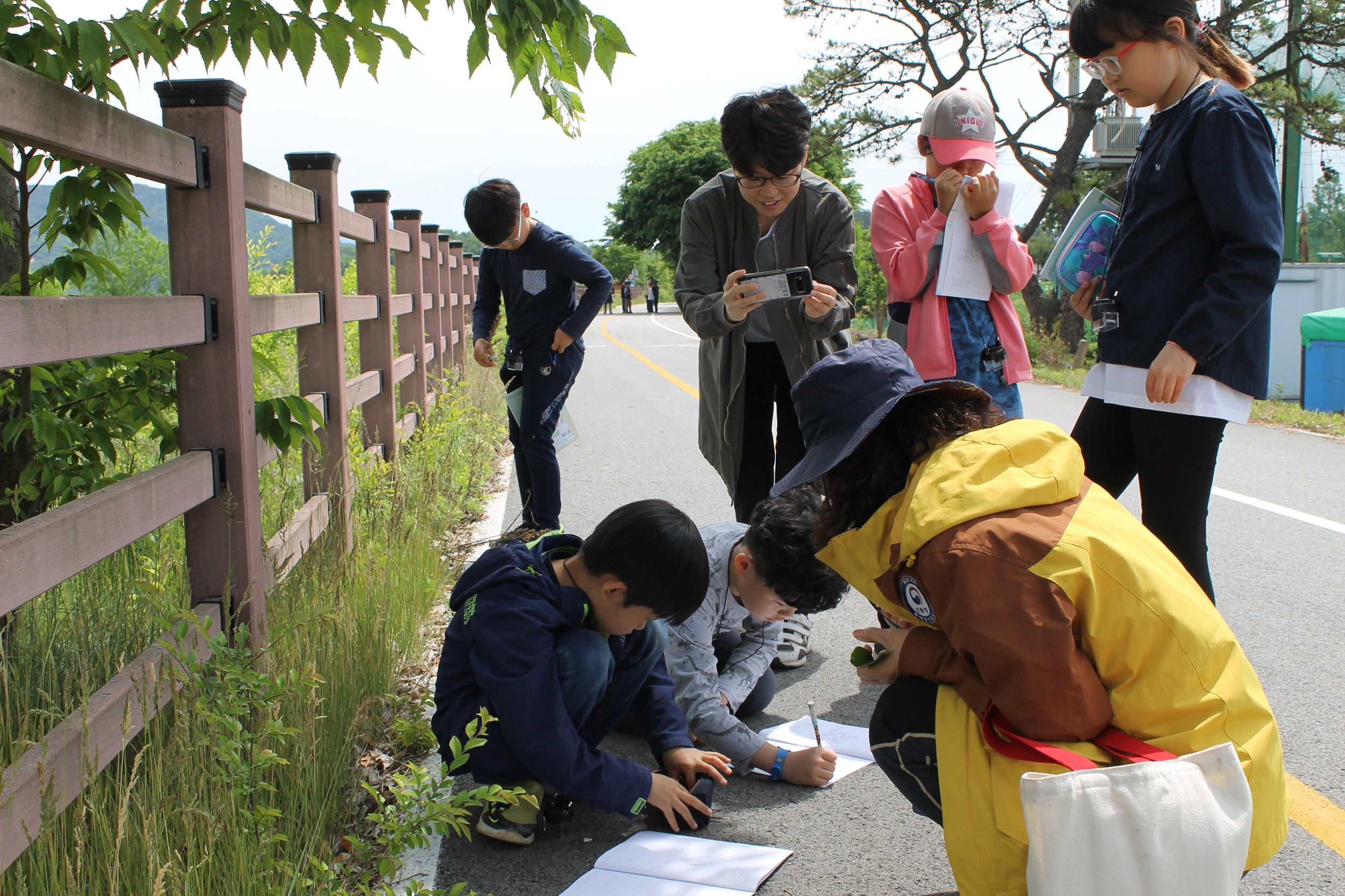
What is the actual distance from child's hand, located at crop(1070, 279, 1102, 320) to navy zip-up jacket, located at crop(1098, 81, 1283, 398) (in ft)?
0.90

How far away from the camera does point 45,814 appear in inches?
70.0

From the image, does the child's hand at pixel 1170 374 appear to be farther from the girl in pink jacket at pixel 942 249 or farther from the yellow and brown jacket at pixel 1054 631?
the yellow and brown jacket at pixel 1054 631

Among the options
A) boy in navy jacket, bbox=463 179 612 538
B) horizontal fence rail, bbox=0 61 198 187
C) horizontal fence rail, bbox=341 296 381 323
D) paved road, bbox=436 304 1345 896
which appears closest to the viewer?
horizontal fence rail, bbox=0 61 198 187

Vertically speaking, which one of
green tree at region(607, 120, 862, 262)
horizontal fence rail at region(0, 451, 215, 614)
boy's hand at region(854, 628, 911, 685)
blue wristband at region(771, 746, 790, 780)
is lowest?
blue wristband at region(771, 746, 790, 780)

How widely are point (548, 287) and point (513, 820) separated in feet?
11.3

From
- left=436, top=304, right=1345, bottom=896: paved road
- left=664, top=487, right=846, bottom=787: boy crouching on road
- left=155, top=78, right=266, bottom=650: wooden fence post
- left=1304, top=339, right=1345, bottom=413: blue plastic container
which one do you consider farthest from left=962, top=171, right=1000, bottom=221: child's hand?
left=1304, top=339, right=1345, bottom=413: blue plastic container

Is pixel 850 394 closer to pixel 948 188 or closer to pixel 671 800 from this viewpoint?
pixel 671 800

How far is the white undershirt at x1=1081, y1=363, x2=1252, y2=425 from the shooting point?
9.32 feet

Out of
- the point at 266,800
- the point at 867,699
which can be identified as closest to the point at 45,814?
the point at 266,800

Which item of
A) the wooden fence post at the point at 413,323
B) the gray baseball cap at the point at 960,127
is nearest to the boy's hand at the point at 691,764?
the gray baseball cap at the point at 960,127

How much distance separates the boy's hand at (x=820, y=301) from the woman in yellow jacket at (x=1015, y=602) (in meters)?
1.64

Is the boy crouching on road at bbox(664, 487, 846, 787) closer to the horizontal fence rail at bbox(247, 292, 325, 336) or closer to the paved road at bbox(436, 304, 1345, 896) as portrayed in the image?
the paved road at bbox(436, 304, 1345, 896)

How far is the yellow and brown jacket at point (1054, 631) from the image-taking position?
1796mm

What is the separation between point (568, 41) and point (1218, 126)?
165cm
